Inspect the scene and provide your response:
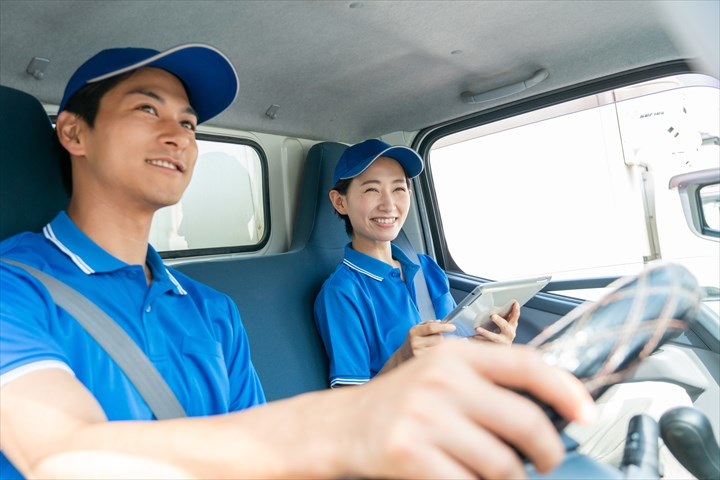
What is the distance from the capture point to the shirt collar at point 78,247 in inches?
49.7

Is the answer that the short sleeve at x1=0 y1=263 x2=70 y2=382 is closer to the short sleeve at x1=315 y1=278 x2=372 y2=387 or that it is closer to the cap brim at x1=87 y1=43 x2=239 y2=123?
the cap brim at x1=87 y1=43 x2=239 y2=123

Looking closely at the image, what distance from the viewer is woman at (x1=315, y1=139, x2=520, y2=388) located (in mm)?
1971

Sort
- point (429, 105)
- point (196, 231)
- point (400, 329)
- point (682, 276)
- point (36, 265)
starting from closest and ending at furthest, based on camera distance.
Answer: point (682, 276), point (36, 265), point (400, 329), point (196, 231), point (429, 105)

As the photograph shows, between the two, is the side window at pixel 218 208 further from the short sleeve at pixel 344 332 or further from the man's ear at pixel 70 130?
the man's ear at pixel 70 130

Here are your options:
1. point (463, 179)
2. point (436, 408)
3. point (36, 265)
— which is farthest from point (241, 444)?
point (463, 179)

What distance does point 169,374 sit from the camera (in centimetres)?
124

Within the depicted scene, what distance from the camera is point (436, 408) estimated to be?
41 centimetres

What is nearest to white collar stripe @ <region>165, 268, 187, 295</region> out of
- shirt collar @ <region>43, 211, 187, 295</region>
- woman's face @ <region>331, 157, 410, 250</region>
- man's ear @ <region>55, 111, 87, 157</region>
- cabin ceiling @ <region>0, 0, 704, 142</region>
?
shirt collar @ <region>43, 211, 187, 295</region>

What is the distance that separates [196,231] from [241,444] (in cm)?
188

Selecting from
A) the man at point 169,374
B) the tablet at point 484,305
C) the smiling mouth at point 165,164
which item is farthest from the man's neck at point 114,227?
the tablet at point 484,305

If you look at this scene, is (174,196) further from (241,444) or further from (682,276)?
(682,276)

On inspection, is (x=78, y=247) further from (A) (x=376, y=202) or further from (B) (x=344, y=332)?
(A) (x=376, y=202)

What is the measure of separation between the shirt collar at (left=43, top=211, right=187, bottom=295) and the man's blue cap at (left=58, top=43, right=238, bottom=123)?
31 cm

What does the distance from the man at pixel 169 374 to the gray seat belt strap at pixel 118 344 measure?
17mm
